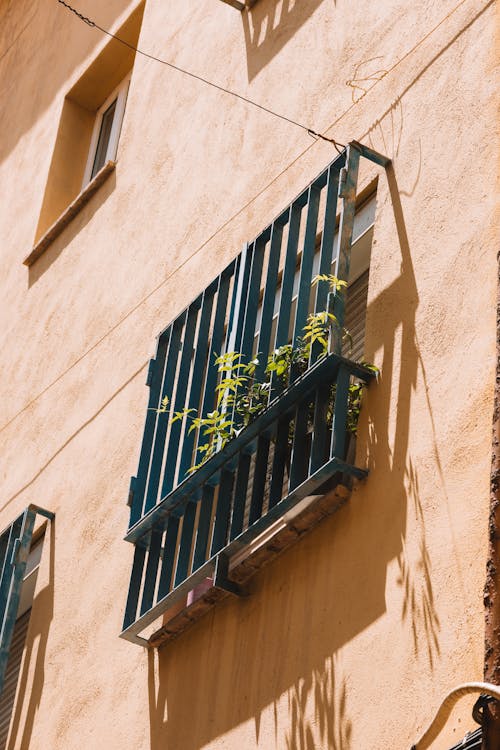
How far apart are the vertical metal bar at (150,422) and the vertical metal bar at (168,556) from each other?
0.37 meters

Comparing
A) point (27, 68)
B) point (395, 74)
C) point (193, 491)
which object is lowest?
point (193, 491)

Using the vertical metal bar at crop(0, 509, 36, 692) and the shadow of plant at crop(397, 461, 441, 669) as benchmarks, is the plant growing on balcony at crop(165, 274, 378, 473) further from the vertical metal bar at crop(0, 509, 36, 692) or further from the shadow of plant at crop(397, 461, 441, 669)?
the vertical metal bar at crop(0, 509, 36, 692)

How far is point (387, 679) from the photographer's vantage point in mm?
6078

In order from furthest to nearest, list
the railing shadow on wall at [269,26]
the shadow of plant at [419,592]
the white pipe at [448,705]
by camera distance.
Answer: the railing shadow on wall at [269,26], the shadow of plant at [419,592], the white pipe at [448,705]

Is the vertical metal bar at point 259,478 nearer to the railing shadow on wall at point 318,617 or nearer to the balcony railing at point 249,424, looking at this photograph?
the balcony railing at point 249,424

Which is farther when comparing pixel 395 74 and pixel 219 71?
pixel 219 71

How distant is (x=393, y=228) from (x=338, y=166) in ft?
1.98

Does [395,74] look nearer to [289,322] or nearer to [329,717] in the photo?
[289,322]

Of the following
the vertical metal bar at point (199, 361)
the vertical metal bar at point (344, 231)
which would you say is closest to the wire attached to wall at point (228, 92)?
the vertical metal bar at point (344, 231)

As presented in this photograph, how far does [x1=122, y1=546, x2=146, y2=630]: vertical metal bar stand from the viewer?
7.97 m

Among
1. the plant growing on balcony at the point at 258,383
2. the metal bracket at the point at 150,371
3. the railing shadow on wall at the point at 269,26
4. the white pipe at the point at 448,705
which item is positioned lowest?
the white pipe at the point at 448,705

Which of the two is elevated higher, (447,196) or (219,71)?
(219,71)

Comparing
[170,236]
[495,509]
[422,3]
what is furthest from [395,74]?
[495,509]

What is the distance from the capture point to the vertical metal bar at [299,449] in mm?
7066
